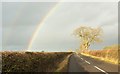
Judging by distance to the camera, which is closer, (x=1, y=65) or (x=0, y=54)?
(x=1, y=65)

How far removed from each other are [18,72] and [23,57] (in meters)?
2.96

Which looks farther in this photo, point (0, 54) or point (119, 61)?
point (119, 61)

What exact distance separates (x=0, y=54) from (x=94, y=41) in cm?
9475

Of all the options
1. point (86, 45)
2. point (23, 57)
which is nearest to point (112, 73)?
point (23, 57)

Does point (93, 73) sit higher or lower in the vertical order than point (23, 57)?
lower

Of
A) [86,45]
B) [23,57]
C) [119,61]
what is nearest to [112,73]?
[23,57]

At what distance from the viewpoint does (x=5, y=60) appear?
17.2 meters

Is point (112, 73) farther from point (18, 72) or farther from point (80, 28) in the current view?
point (80, 28)

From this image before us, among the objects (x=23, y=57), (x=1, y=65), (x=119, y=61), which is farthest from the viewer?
(x=119, y=61)

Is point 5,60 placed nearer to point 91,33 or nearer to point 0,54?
point 0,54

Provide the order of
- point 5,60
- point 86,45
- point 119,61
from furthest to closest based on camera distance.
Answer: point 86,45, point 119,61, point 5,60

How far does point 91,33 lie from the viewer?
11231 cm

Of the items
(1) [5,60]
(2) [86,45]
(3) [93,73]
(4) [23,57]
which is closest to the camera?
(1) [5,60]

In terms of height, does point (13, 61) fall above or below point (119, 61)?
above
